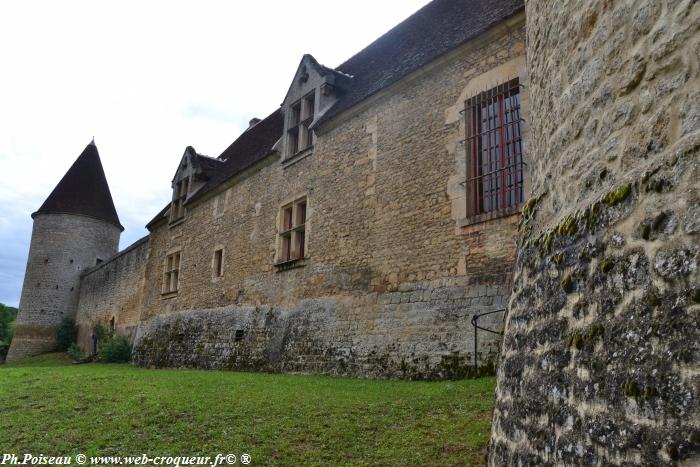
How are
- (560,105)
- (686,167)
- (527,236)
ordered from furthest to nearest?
(527,236), (560,105), (686,167)

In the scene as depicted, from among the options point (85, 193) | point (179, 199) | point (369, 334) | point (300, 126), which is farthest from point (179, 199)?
point (85, 193)

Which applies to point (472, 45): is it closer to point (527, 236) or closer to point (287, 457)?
point (527, 236)

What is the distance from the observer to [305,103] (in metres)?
12.5

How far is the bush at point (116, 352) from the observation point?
18.6 m

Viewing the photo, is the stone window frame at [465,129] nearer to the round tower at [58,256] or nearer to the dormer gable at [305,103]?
the dormer gable at [305,103]

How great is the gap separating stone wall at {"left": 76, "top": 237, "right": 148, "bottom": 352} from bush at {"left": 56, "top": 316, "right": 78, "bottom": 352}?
55cm

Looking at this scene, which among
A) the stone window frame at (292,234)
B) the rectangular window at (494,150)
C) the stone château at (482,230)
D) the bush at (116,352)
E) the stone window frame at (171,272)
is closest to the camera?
the stone château at (482,230)

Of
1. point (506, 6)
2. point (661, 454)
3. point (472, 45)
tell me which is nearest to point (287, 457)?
point (661, 454)

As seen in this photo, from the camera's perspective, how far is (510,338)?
10.5 feet

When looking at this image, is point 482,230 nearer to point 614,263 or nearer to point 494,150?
point 494,150

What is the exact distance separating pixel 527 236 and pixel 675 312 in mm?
1619

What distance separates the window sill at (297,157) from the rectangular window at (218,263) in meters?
3.59

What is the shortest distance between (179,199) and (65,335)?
52.1 ft

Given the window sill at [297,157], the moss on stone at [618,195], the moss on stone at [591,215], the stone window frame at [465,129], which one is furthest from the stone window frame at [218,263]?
the moss on stone at [618,195]
